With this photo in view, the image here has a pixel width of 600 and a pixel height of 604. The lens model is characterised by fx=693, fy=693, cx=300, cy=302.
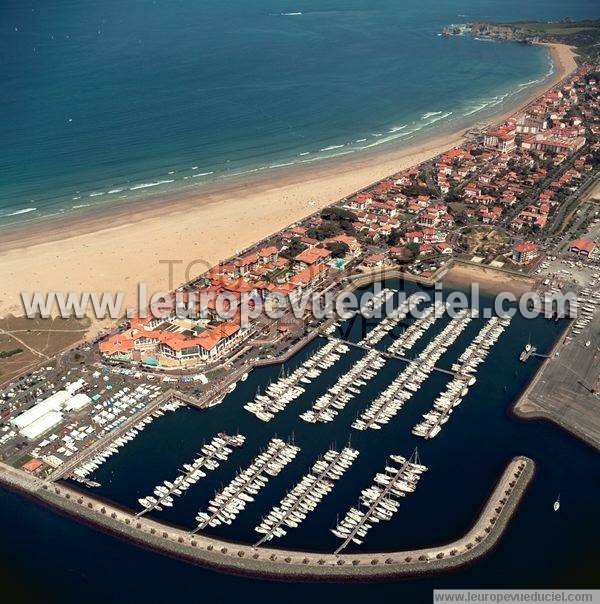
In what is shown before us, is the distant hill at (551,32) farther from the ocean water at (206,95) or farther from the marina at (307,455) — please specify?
the marina at (307,455)

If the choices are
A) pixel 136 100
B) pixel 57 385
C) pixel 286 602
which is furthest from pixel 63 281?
pixel 136 100

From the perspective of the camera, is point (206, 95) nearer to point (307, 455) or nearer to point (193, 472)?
point (307, 455)

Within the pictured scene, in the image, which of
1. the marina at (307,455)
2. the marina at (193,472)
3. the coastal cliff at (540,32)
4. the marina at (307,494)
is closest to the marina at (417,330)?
the marina at (307,455)

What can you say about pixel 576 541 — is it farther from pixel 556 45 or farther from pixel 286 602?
pixel 556 45

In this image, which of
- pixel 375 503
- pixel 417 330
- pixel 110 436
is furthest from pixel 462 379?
pixel 110 436

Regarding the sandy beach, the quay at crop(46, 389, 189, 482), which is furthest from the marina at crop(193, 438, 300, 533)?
the sandy beach
